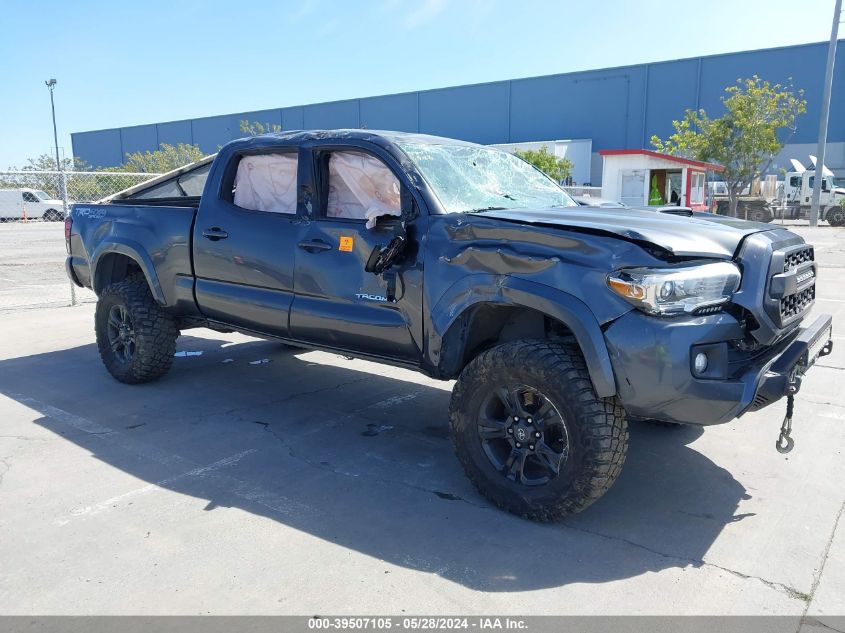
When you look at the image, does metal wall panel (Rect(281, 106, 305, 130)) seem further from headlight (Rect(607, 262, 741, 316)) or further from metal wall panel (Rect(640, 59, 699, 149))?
headlight (Rect(607, 262, 741, 316))

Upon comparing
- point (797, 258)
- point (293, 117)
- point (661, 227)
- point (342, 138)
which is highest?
point (293, 117)

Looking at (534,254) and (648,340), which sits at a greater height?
(534,254)

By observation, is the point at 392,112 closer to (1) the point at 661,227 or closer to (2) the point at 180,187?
(2) the point at 180,187

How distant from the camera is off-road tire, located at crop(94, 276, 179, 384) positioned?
18.5 ft

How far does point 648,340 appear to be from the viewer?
3.04 metres

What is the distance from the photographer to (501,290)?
350cm

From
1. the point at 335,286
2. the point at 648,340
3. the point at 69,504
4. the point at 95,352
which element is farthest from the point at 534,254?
the point at 95,352

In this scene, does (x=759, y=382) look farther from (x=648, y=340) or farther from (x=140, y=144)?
(x=140, y=144)

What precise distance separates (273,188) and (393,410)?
1867 mm

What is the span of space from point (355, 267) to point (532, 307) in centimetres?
128

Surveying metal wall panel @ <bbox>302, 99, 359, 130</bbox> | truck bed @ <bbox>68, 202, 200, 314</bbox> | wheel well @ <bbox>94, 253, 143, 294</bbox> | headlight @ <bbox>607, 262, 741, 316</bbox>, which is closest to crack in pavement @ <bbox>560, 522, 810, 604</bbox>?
headlight @ <bbox>607, 262, 741, 316</bbox>

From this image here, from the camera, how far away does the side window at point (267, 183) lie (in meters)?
4.89

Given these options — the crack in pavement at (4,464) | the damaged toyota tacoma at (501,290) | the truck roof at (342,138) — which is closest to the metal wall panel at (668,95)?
the damaged toyota tacoma at (501,290)
